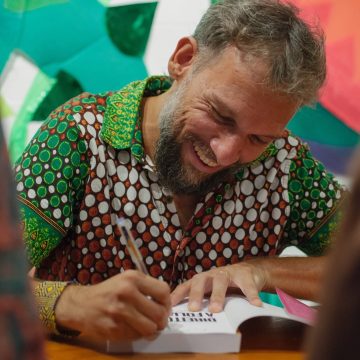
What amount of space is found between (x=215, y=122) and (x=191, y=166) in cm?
12

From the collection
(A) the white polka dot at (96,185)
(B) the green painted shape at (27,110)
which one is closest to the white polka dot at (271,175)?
(A) the white polka dot at (96,185)

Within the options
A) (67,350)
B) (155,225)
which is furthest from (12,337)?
(155,225)

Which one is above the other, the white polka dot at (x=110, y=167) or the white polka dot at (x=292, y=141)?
the white polka dot at (x=292, y=141)

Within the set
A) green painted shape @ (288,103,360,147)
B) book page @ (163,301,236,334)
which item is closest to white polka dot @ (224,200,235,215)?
book page @ (163,301,236,334)

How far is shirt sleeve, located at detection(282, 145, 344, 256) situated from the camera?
158cm

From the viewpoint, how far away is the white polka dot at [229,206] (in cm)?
150

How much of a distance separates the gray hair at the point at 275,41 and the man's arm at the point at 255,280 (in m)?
0.37

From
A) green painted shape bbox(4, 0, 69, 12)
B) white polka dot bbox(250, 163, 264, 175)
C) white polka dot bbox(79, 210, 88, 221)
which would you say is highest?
green painted shape bbox(4, 0, 69, 12)

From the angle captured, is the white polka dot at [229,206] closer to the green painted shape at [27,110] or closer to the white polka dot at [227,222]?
the white polka dot at [227,222]

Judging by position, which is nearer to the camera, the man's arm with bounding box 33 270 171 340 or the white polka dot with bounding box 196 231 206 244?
the man's arm with bounding box 33 270 171 340

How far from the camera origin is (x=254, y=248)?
1.52 metres

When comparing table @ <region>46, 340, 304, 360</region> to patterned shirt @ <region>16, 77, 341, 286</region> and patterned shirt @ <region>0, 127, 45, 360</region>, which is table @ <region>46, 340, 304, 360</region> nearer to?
patterned shirt @ <region>16, 77, 341, 286</region>

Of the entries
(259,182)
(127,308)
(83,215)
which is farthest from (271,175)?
(127,308)

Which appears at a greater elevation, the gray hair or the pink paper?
the gray hair
